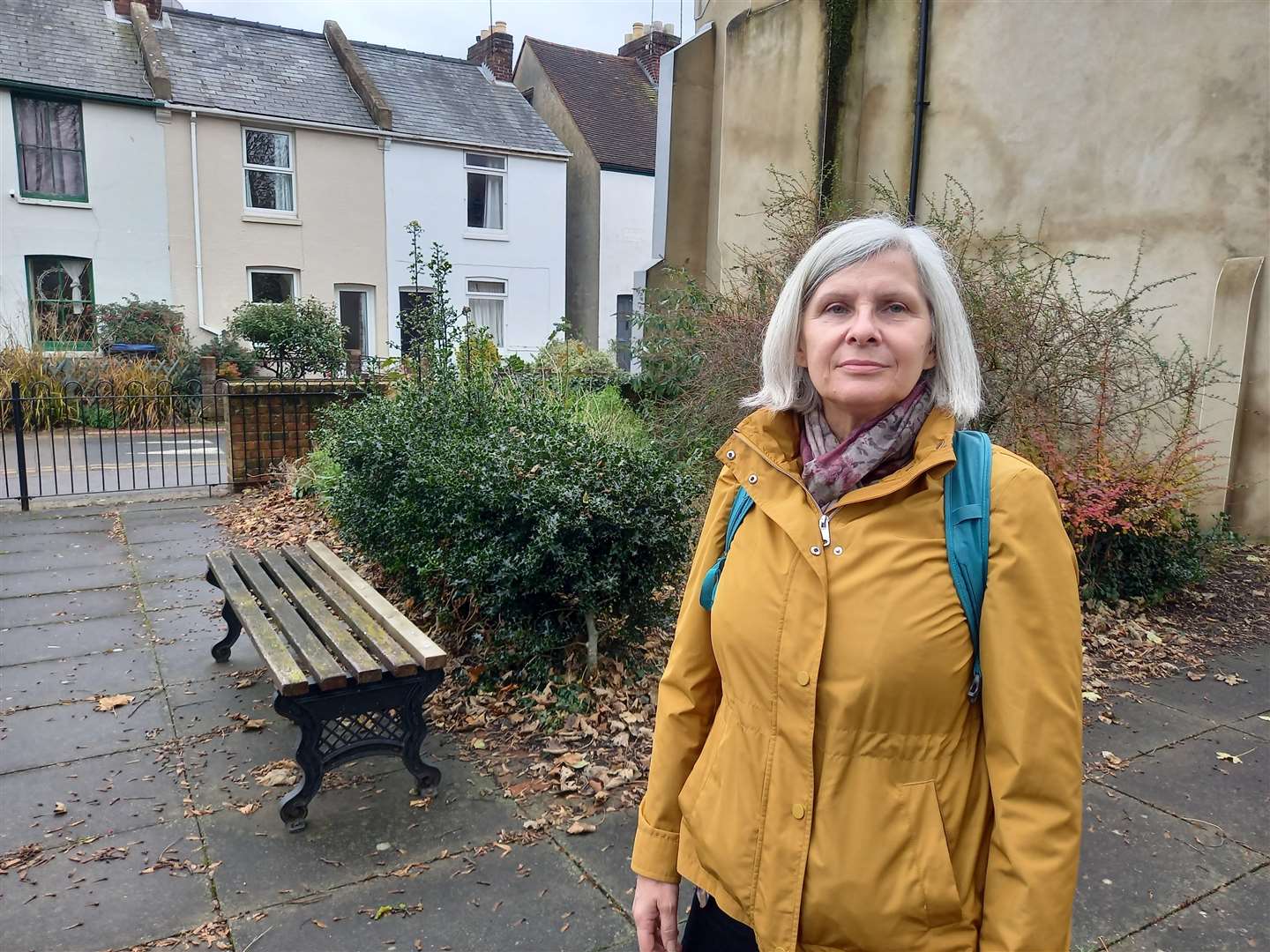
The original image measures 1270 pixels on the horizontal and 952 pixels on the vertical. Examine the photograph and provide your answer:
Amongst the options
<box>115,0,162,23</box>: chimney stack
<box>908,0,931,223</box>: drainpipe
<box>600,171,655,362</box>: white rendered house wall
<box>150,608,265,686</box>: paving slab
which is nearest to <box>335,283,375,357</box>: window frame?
<box>600,171,655,362</box>: white rendered house wall

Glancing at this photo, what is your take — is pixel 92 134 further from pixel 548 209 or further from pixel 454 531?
pixel 454 531

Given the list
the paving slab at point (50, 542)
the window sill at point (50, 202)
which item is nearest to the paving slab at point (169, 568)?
the paving slab at point (50, 542)

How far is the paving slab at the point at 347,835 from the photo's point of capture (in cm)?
326

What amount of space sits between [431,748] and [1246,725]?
4113 millimetres

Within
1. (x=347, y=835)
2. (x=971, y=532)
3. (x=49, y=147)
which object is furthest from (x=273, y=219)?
(x=971, y=532)

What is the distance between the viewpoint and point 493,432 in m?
5.40

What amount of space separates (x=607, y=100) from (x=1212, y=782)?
26.7 m

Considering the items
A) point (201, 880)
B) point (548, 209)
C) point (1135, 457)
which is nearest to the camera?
point (201, 880)

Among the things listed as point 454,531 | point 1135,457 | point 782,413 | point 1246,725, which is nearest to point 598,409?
point 454,531

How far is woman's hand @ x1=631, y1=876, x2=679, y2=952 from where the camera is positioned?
1885mm

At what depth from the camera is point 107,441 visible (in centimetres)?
1405

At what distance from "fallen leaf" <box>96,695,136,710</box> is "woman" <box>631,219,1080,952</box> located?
400 cm

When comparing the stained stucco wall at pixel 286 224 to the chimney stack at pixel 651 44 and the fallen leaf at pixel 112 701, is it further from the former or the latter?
the fallen leaf at pixel 112 701

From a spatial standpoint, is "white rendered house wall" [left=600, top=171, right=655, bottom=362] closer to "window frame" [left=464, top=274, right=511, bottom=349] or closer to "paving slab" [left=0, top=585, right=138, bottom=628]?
"window frame" [left=464, top=274, right=511, bottom=349]
